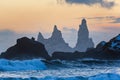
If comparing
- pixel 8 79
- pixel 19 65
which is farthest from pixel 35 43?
pixel 8 79

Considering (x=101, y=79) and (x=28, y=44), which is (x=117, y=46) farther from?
(x=101, y=79)

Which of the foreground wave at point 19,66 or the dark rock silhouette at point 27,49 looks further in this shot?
the dark rock silhouette at point 27,49

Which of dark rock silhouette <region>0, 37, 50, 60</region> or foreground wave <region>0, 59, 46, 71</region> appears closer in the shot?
foreground wave <region>0, 59, 46, 71</region>

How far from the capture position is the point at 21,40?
546 feet

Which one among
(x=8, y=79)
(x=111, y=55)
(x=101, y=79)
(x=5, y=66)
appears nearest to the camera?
(x=101, y=79)

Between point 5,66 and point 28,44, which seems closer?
point 5,66

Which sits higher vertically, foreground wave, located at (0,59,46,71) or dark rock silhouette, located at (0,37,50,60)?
dark rock silhouette, located at (0,37,50,60)

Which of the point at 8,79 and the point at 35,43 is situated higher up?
the point at 35,43

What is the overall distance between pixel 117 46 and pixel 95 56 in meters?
8.40

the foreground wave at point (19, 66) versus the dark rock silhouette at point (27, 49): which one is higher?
the dark rock silhouette at point (27, 49)

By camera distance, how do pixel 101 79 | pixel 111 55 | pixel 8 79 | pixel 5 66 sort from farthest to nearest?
pixel 111 55 → pixel 5 66 → pixel 8 79 → pixel 101 79

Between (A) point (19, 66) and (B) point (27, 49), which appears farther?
(B) point (27, 49)

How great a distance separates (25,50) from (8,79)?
105 metres

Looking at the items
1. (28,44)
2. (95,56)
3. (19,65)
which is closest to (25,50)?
(28,44)
